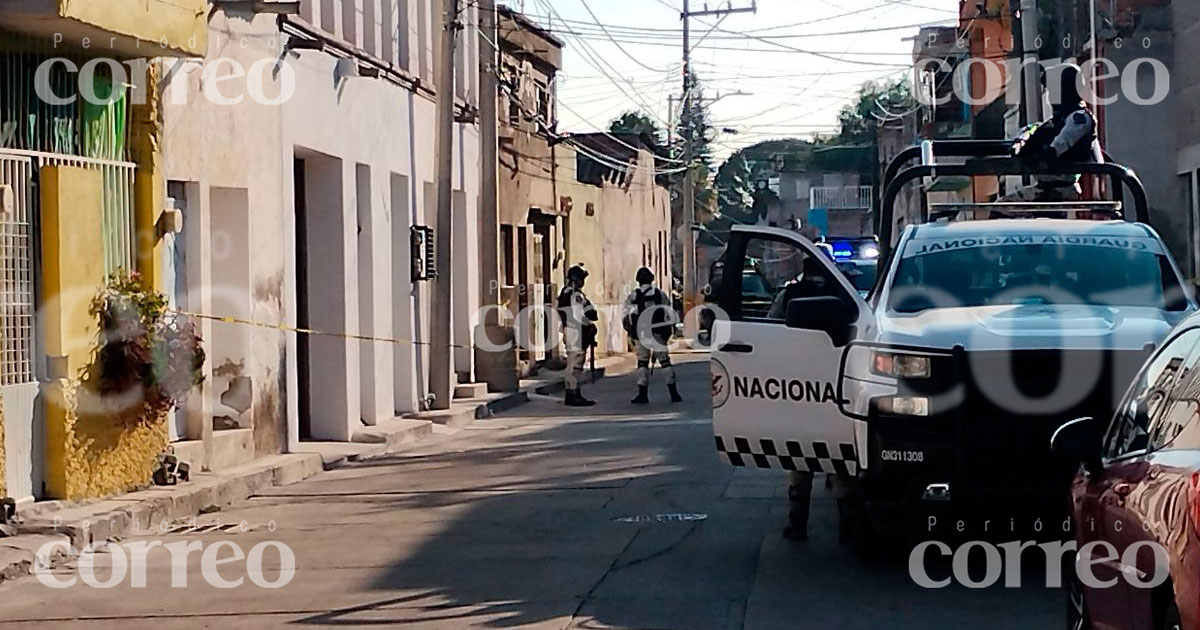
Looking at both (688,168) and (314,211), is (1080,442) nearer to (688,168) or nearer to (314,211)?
(314,211)

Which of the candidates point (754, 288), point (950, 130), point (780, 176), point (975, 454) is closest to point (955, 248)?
point (975, 454)

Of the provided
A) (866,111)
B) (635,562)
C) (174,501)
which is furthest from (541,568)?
(866,111)

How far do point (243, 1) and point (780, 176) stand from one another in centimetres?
8601

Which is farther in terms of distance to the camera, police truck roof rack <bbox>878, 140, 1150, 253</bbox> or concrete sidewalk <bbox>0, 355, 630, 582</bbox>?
police truck roof rack <bbox>878, 140, 1150, 253</bbox>

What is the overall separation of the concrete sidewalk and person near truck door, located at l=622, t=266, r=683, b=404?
470 centimetres

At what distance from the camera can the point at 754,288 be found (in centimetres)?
3541

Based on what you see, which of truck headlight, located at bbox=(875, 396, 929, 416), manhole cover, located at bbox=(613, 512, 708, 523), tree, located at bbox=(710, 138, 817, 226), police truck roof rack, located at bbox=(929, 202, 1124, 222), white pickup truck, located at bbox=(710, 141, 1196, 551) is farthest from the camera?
tree, located at bbox=(710, 138, 817, 226)

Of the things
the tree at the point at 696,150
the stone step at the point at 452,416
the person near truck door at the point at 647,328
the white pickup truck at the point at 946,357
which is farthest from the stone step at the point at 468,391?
the tree at the point at 696,150

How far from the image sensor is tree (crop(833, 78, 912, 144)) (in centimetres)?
8688

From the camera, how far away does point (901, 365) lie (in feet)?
29.9

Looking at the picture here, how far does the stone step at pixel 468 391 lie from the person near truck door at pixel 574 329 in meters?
1.35

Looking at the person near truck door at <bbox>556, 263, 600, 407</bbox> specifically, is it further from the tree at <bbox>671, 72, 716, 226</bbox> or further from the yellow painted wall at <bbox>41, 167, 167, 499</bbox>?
the tree at <bbox>671, 72, 716, 226</bbox>

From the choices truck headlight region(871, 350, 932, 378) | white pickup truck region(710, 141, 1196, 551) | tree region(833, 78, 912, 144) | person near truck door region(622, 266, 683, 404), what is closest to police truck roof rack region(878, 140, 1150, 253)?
white pickup truck region(710, 141, 1196, 551)

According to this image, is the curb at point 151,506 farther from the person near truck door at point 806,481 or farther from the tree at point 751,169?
the tree at point 751,169
